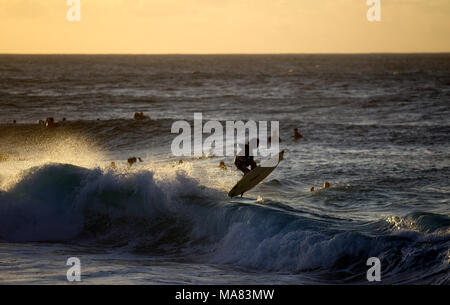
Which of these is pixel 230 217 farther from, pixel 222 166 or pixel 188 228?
pixel 222 166

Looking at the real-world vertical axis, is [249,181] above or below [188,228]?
above

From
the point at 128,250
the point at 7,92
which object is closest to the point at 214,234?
→ the point at 128,250

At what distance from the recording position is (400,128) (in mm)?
28719

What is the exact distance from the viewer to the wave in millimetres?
9914

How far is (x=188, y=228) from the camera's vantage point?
12453 mm

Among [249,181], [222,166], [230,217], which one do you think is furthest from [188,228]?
[222,166]

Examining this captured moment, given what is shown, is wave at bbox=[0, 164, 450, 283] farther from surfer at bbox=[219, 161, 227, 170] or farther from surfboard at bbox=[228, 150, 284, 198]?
Result: surfer at bbox=[219, 161, 227, 170]

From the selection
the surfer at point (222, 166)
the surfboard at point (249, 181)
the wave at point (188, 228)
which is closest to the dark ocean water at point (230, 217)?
Result: the wave at point (188, 228)

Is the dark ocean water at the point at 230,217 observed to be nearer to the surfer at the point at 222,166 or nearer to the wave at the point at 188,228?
the wave at the point at 188,228

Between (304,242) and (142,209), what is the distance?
15.2ft

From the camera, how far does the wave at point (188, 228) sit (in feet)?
32.5

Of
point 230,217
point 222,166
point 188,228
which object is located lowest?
point 188,228

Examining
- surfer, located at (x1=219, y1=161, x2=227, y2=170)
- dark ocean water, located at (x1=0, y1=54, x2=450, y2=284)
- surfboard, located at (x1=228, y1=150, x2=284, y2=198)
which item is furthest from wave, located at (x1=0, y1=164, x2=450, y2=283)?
surfer, located at (x1=219, y1=161, x2=227, y2=170)
